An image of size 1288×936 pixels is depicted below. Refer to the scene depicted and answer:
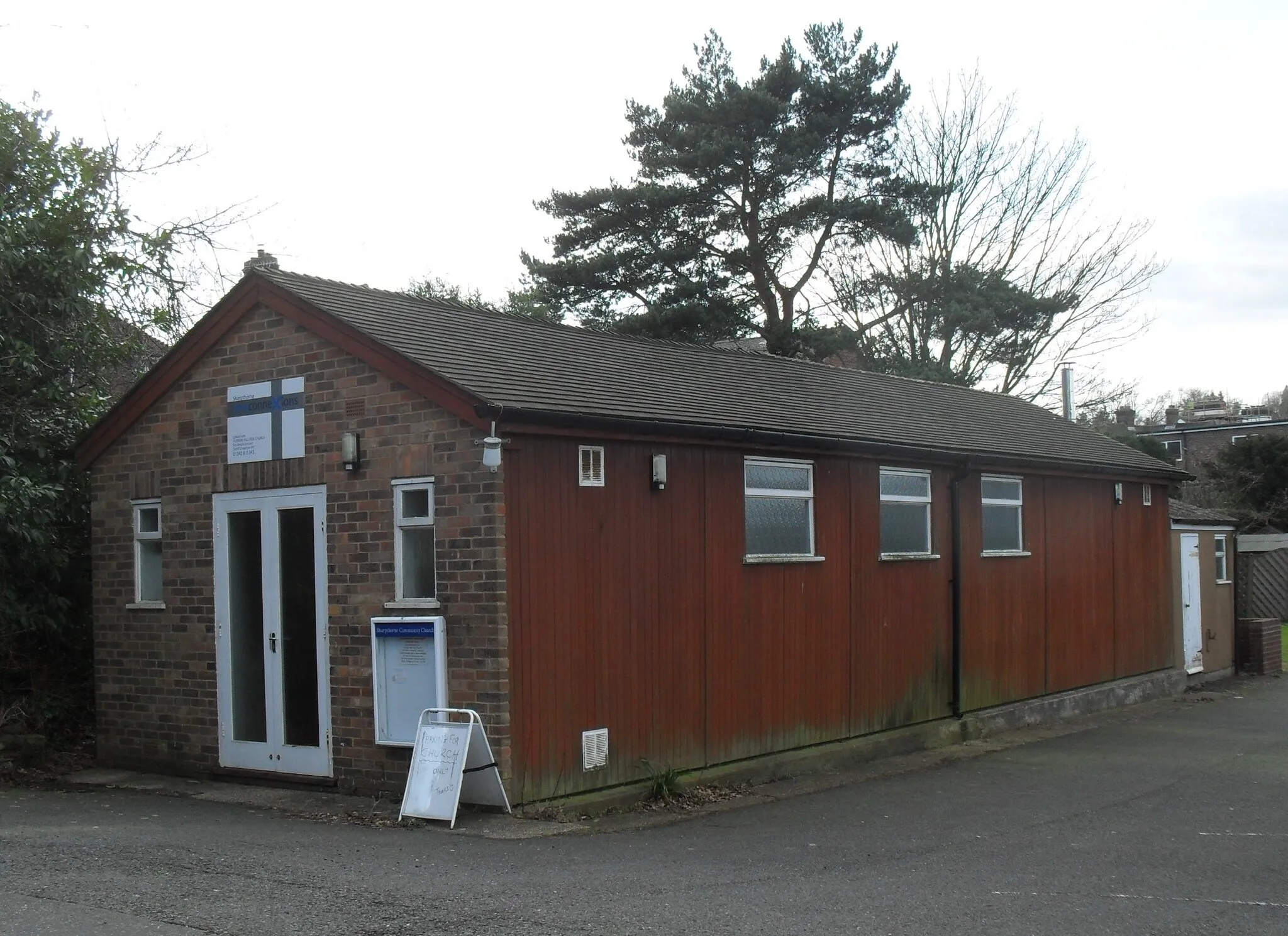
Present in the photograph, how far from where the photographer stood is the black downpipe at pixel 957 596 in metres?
15.4

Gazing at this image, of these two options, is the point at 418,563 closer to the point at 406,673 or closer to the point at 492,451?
the point at 406,673

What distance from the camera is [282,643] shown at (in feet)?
37.2

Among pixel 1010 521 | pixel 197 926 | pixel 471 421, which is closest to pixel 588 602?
pixel 471 421

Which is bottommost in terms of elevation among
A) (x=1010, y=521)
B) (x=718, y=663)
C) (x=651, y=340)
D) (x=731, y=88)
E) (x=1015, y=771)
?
(x=1015, y=771)

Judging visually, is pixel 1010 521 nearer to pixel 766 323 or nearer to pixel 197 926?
pixel 197 926

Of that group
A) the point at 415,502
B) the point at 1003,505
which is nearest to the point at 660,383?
the point at 415,502

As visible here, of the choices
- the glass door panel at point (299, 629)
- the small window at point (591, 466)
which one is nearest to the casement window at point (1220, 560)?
the small window at point (591, 466)

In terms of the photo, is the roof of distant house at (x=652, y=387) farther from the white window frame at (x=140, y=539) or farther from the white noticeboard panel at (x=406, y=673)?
the white noticeboard panel at (x=406, y=673)

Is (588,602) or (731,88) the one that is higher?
(731,88)

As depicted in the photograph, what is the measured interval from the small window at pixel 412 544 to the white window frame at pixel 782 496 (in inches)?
127

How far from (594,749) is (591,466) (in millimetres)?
2288

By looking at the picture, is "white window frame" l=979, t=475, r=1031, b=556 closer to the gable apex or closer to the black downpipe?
the black downpipe

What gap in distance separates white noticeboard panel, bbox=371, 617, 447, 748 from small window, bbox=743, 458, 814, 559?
3.51m

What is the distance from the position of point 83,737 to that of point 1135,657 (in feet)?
48.3
